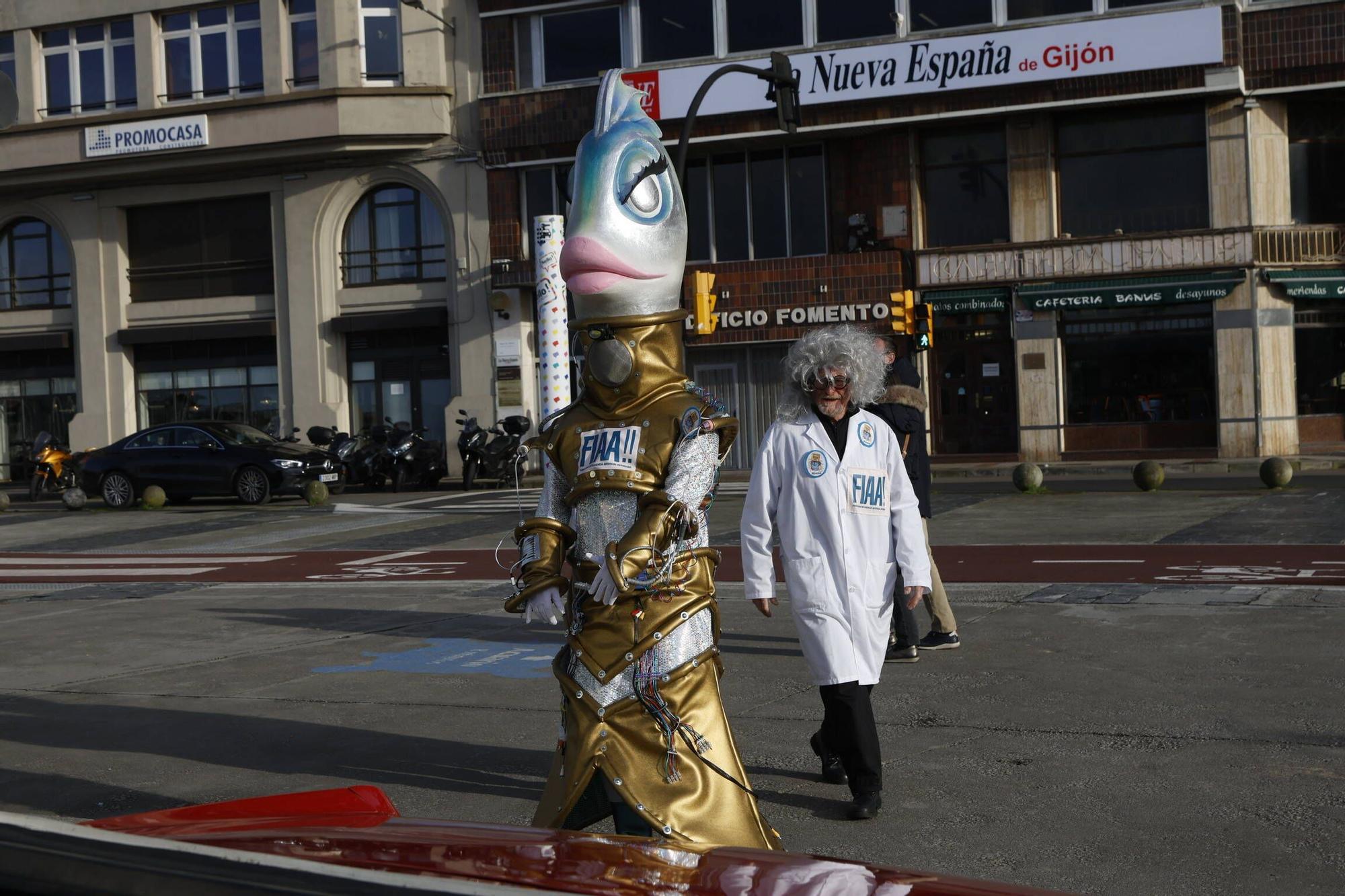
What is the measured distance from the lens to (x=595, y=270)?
15.6 feet

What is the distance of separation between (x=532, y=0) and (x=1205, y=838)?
28.5 meters

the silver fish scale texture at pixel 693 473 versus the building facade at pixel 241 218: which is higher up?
the building facade at pixel 241 218

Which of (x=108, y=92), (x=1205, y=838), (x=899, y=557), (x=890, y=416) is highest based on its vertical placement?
(x=108, y=92)

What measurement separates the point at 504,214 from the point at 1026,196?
10.8m

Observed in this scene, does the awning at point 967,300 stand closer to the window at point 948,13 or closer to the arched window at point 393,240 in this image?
the window at point 948,13

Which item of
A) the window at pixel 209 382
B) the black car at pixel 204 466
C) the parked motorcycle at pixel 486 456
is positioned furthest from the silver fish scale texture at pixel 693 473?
the window at pixel 209 382

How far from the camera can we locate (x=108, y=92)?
33.8 meters

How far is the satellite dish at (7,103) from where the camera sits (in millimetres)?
7699

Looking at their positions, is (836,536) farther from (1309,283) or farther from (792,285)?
(792,285)

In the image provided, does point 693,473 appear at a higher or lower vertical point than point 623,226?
lower

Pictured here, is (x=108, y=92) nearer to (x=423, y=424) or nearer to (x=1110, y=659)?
(x=423, y=424)

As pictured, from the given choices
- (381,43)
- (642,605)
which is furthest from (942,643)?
(381,43)

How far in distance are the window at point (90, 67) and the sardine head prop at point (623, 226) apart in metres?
31.7

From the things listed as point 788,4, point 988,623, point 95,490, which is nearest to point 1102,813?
point 988,623
